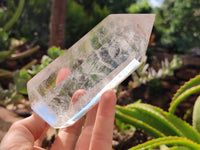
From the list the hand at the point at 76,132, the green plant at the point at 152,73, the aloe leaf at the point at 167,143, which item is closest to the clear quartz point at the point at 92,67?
the hand at the point at 76,132

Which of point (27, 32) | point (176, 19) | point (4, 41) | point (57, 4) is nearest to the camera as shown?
point (57, 4)

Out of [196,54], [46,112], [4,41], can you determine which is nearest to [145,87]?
[196,54]

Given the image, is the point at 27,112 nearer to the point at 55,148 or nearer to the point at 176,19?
the point at 55,148

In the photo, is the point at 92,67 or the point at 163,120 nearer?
the point at 92,67

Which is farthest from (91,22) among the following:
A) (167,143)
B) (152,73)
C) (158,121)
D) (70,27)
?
(167,143)

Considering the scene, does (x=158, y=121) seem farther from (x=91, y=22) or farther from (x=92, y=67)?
(x=91, y=22)

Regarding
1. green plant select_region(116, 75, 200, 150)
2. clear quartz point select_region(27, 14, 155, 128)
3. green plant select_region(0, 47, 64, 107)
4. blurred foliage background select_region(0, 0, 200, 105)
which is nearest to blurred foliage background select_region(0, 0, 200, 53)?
blurred foliage background select_region(0, 0, 200, 105)

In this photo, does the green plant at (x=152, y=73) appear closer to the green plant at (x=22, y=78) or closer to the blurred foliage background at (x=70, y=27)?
the blurred foliage background at (x=70, y=27)
